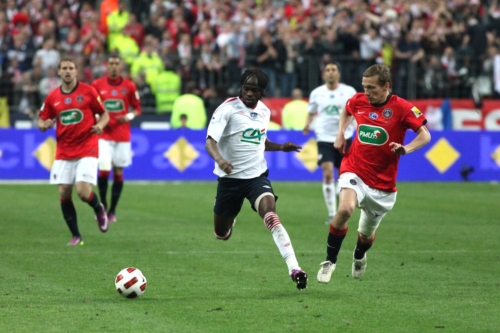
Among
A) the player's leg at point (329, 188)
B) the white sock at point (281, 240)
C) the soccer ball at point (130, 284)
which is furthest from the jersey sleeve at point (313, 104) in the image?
the soccer ball at point (130, 284)

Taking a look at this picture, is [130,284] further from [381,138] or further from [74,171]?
[74,171]

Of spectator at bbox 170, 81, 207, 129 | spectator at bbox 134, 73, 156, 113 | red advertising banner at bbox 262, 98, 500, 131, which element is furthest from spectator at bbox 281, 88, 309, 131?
spectator at bbox 134, 73, 156, 113

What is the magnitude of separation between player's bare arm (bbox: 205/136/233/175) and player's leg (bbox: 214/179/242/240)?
0.54m

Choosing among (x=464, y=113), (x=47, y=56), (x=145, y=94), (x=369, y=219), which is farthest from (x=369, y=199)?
(x=47, y=56)

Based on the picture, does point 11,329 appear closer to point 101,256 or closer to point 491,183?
point 101,256

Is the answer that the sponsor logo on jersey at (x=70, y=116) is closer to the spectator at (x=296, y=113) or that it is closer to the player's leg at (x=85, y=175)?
the player's leg at (x=85, y=175)

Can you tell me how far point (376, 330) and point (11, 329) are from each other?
2.74 metres

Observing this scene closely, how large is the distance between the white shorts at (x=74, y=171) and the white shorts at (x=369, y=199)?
4116 mm

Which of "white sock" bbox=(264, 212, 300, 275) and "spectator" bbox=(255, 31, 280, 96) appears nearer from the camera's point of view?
"white sock" bbox=(264, 212, 300, 275)

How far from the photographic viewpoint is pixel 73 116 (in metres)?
12.2

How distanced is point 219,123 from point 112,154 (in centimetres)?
649

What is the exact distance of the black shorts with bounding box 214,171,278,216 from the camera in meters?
9.30

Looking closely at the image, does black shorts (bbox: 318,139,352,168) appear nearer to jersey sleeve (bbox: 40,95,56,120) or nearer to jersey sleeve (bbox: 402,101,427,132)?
jersey sleeve (bbox: 40,95,56,120)

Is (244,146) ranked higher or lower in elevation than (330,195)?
higher
